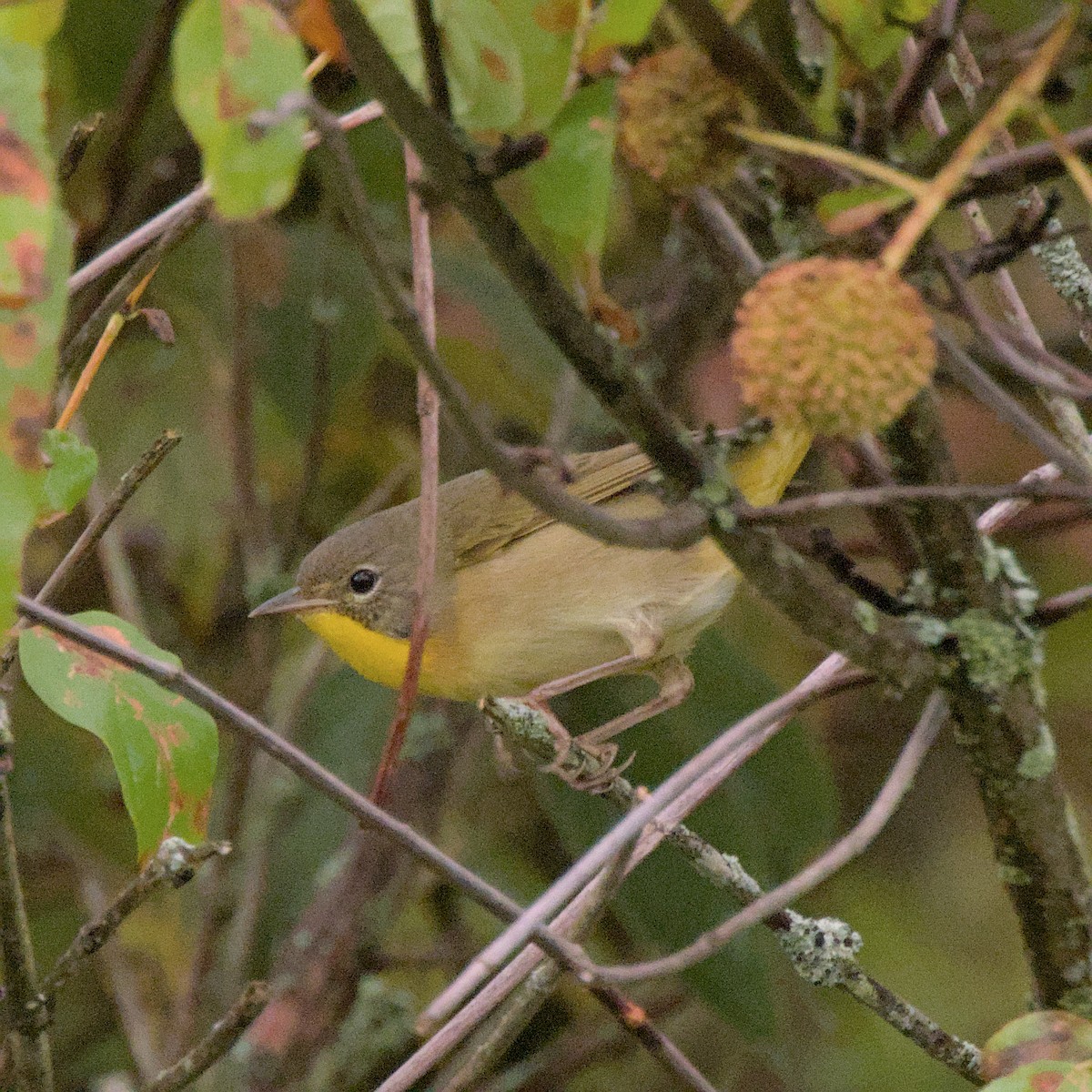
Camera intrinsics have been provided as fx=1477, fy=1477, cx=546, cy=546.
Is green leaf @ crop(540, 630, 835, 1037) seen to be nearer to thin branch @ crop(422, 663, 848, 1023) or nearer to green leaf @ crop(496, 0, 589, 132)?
thin branch @ crop(422, 663, 848, 1023)

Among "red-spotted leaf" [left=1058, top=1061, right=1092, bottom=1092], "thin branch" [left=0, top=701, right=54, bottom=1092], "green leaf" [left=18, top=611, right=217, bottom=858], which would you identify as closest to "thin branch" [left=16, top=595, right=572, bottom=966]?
"green leaf" [left=18, top=611, right=217, bottom=858]

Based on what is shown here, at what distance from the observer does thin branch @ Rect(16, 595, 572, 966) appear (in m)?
1.38

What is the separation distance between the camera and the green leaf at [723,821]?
2838 mm

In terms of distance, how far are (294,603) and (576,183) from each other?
2209mm

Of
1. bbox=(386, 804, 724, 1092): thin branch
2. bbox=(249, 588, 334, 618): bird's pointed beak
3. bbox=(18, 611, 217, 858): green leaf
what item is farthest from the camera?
bbox=(249, 588, 334, 618): bird's pointed beak

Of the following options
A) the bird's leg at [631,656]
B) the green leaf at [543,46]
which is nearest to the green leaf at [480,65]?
the green leaf at [543,46]

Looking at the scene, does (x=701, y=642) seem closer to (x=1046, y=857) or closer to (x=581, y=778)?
(x=581, y=778)

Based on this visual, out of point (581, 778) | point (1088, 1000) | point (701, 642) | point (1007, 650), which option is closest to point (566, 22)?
point (1007, 650)

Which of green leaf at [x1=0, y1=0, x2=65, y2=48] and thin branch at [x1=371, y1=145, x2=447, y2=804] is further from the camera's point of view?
thin branch at [x1=371, y1=145, x2=447, y2=804]

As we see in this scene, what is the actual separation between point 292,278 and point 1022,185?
2.73 metres

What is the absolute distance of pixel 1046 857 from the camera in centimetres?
149

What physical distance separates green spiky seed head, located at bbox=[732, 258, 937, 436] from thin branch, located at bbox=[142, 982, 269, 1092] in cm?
92

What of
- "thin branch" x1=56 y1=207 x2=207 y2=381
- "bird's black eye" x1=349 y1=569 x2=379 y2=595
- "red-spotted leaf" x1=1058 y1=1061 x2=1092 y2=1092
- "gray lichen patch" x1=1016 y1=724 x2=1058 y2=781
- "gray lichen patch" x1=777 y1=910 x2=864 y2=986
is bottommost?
"gray lichen patch" x1=777 y1=910 x2=864 y2=986

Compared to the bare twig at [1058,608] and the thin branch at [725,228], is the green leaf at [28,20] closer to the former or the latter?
the thin branch at [725,228]
